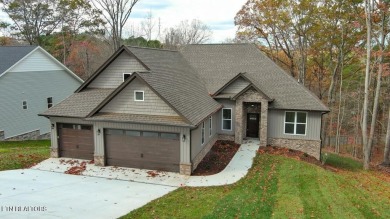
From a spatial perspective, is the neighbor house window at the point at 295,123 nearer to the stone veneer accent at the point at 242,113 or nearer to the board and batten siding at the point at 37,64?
the stone veneer accent at the point at 242,113

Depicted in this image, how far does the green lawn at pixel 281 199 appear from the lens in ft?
34.2

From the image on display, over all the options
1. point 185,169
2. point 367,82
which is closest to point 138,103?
point 185,169

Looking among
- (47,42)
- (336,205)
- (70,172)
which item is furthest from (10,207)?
(47,42)

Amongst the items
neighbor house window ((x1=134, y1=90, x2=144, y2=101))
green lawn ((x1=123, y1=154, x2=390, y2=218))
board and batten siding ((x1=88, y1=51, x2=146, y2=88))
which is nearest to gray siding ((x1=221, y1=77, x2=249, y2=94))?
board and batten siding ((x1=88, y1=51, x2=146, y2=88))

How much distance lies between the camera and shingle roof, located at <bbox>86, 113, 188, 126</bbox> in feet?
47.4

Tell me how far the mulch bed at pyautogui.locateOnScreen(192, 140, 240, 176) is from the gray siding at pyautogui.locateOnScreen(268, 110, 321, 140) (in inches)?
98.4

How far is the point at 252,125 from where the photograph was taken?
21.9 meters

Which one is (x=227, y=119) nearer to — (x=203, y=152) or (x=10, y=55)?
(x=203, y=152)

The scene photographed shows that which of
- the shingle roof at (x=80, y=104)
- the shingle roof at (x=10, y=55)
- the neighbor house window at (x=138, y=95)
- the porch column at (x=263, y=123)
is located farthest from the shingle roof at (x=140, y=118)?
the shingle roof at (x=10, y=55)

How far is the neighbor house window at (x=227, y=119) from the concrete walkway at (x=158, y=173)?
12.3 feet

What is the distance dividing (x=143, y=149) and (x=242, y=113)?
24.7 ft

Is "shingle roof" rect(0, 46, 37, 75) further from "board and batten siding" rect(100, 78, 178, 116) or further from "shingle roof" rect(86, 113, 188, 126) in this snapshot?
"board and batten siding" rect(100, 78, 178, 116)

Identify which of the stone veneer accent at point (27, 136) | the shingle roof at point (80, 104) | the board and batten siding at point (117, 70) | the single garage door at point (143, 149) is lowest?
the stone veneer accent at point (27, 136)

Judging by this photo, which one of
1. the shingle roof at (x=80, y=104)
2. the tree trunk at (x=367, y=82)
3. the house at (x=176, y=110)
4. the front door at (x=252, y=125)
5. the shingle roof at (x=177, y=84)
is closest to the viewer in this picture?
the shingle roof at (x=177, y=84)
